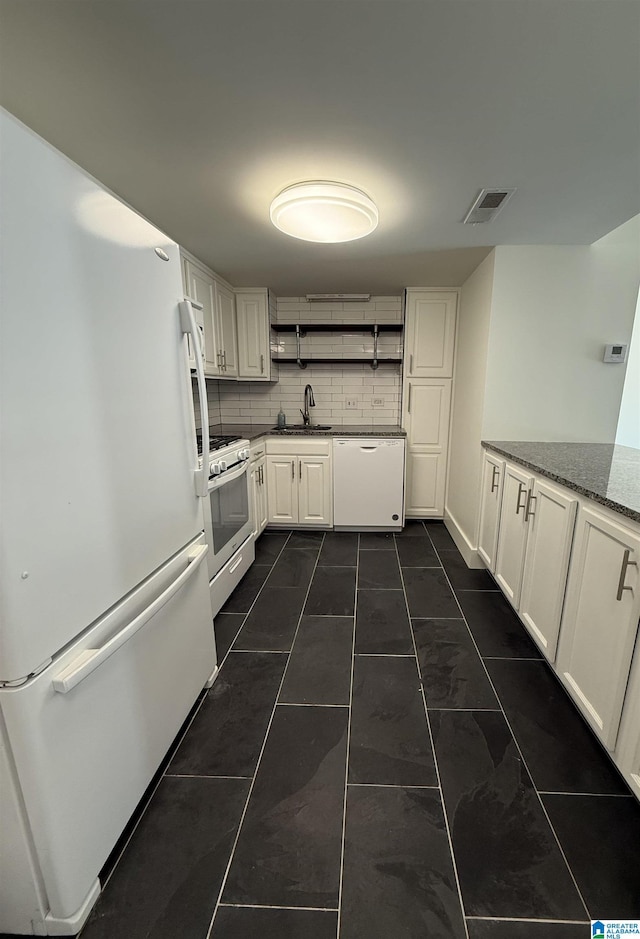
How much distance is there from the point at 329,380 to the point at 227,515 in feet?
6.53

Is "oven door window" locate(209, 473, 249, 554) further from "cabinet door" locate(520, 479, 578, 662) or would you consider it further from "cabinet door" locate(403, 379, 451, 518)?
"cabinet door" locate(403, 379, 451, 518)

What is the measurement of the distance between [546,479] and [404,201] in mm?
1484

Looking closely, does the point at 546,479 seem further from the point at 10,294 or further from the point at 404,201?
the point at 10,294

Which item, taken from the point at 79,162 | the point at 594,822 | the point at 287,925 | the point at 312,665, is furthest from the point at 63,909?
the point at 79,162

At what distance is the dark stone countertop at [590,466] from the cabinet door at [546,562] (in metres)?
0.08

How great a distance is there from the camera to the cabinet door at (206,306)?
2502 mm

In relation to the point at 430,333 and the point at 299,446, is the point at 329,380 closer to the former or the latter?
the point at 299,446

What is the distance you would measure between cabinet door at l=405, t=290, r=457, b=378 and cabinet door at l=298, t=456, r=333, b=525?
1192 mm

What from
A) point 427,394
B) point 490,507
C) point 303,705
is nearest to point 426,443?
point 427,394

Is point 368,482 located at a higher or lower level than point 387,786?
higher

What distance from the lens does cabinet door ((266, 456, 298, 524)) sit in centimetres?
327

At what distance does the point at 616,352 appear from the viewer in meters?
2.40

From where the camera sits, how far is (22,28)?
96 cm

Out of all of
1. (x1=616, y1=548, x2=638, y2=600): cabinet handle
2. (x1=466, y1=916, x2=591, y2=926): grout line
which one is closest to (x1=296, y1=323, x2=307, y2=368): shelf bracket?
(x1=616, y1=548, x2=638, y2=600): cabinet handle
